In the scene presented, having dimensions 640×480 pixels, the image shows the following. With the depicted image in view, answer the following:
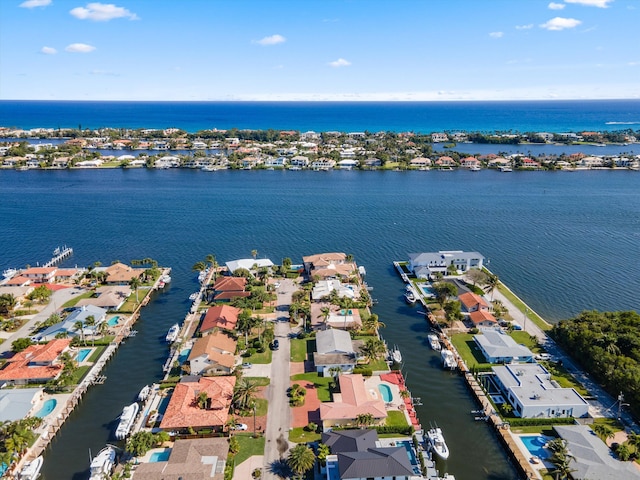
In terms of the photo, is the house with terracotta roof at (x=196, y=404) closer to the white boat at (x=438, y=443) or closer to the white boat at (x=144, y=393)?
the white boat at (x=144, y=393)

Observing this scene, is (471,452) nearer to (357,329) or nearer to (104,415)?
(357,329)

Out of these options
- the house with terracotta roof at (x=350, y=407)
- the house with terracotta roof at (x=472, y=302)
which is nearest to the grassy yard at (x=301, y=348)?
the house with terracotta roof at (x=350, y=407)

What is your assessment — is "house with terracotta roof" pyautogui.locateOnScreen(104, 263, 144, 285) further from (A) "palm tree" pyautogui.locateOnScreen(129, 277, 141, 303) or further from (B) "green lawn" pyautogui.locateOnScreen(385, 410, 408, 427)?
(B) "green lawn" pyautogui.locateOnScreen(385, 410, 408, 427)

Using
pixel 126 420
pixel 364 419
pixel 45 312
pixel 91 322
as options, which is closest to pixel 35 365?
pixel 91 322

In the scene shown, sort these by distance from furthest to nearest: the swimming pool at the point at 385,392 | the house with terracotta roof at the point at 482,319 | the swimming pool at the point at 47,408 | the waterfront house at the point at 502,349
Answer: the house with terracotta roof at the point at 482,319 → the waterfront house at the point at 502,349 → the swimming pool at the point at 385,392 → the swimming pool at the point at 47,408

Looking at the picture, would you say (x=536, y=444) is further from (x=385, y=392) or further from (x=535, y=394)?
(x=385, y=392)

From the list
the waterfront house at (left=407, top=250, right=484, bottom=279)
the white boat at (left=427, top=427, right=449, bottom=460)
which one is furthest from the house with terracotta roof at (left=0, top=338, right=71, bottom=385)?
the waterfront house at (left=407, top=250, right=484, bottom=279)
